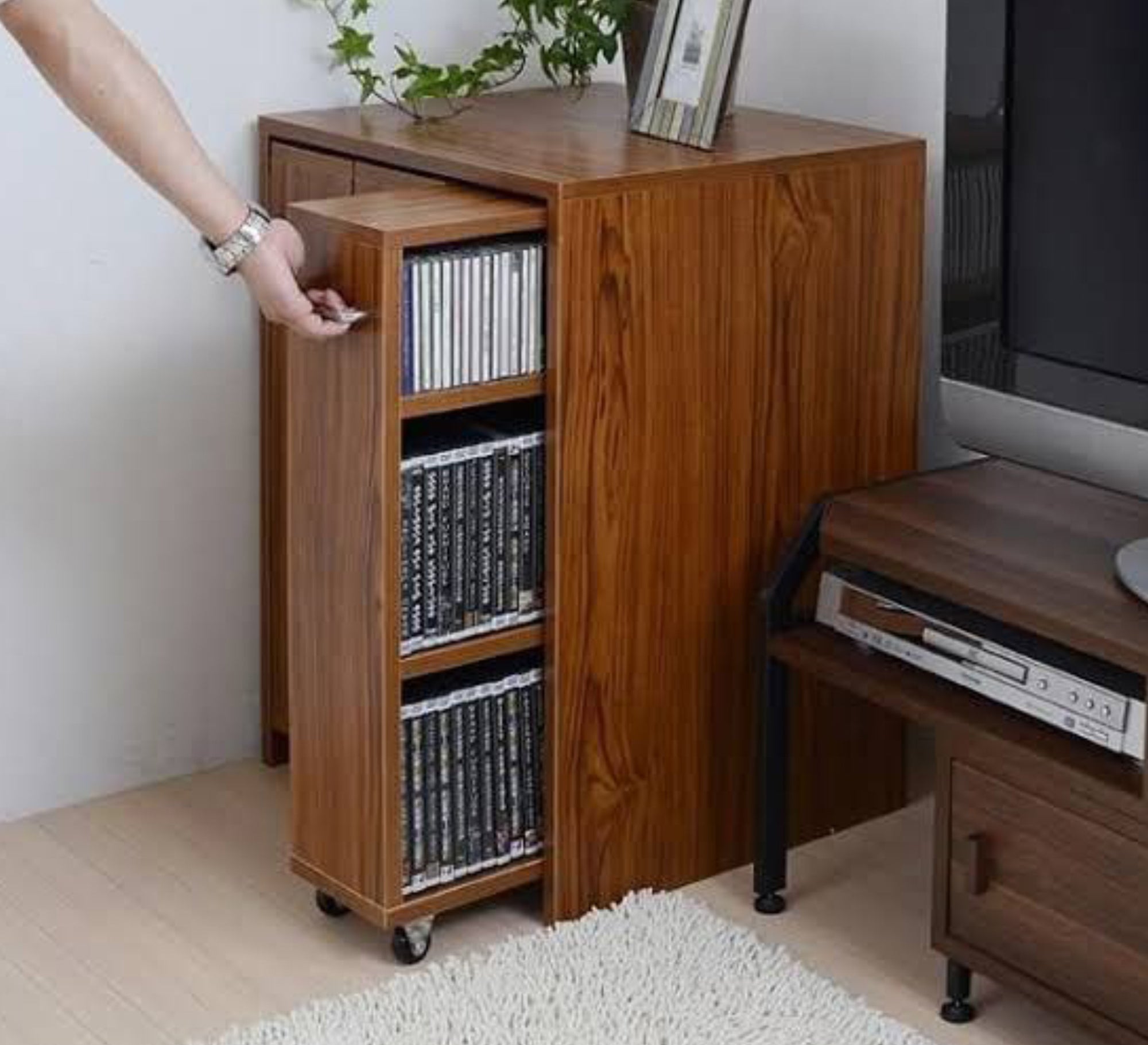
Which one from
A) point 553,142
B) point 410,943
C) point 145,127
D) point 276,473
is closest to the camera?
point 145,127

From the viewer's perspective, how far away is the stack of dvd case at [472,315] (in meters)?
2.37

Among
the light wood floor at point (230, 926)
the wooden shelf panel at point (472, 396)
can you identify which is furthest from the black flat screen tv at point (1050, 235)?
the light wood floor at point (230, 926)

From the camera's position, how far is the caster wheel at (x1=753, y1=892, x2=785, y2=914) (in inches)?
104

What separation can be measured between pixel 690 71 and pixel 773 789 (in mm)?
784

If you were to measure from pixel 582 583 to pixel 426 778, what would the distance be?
25 cm

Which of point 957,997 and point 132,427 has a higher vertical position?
point 132,427

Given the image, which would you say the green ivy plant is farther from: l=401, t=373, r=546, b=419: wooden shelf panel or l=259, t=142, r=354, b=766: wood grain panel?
l=401, t=373, r=546, b=419: wooden shelf panel

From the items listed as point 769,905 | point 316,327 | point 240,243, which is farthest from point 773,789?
point 240,243

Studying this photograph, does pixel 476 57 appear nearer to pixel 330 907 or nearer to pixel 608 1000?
pixel 330 907

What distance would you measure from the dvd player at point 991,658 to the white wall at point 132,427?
0.81 meters

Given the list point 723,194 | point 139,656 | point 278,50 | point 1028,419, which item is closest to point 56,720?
point 139,656

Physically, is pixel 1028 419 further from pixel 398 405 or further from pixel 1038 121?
pixel 398 405

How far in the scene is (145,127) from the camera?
2203 millimetres

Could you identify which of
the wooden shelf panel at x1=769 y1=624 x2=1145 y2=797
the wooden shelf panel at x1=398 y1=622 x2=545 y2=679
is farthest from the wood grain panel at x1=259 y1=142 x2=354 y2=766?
the wooden shelf panel at x1=769 y1=624 x2=1145 y2=797
